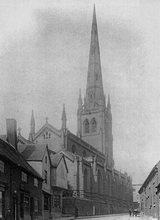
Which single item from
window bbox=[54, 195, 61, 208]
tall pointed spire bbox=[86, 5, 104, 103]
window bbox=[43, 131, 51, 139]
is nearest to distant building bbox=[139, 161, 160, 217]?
window bbox=[54, 195, 61, 208]

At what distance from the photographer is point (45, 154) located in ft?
124

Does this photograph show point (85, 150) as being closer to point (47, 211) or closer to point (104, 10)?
point (47, 211)

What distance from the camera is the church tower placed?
285 ft

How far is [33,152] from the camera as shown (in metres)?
37.5

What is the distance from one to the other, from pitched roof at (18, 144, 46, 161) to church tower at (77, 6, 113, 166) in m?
47.2

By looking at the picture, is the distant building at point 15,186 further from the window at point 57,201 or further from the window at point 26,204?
the window at point 57,201

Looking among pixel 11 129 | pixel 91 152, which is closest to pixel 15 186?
pixel 11 129

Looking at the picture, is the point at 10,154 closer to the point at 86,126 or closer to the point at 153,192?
the point at 153,192

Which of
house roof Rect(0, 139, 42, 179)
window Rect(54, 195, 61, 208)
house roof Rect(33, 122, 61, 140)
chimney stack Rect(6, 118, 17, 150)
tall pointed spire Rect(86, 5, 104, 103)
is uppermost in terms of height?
tall pointed spire Rect(86, 5, 104, 103)

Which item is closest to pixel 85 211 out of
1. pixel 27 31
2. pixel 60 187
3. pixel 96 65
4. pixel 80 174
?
pixel 80 174

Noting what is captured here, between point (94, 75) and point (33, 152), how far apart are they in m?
57.2

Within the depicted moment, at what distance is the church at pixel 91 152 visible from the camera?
58750 millimetres

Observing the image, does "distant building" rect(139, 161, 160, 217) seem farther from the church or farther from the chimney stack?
the chimney stack

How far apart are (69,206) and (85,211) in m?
7.52
